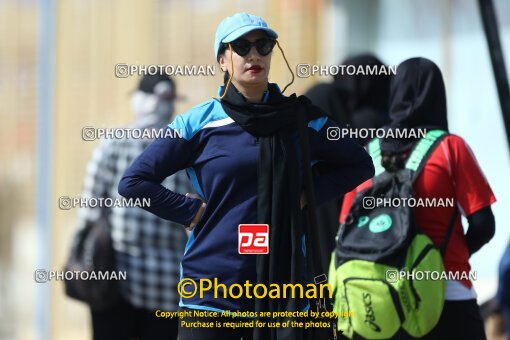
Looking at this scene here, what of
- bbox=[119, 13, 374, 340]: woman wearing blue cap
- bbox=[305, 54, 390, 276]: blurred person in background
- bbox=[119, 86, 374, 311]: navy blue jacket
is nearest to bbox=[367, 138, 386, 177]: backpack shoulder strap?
bbox=[119, 86, 374, 311]: navy blue jacket

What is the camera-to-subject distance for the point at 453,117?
8.68 meters

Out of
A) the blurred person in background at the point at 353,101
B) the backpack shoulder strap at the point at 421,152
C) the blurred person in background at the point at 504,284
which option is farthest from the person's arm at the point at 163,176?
the blurred person in background at the point at 504,284

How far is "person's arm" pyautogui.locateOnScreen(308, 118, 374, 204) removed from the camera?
4.52 metres

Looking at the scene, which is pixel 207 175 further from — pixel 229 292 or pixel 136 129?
pixel 136 129

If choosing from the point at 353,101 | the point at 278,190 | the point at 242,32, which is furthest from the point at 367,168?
the point at 353,101

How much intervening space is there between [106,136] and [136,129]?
0.36m

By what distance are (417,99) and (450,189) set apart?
453 mm

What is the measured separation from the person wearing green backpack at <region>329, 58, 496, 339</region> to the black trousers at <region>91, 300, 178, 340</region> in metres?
1.24

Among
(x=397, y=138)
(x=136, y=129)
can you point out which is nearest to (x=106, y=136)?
(x=136, y=129)

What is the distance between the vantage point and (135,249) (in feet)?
20.3

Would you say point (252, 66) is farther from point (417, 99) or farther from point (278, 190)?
point (417, 99)

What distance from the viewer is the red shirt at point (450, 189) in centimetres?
505

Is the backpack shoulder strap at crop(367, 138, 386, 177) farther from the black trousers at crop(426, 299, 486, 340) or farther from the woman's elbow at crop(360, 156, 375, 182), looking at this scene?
the black trousers at crop(426, 299, 486, 340)

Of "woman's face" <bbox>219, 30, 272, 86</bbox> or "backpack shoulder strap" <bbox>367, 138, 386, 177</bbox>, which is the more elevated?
"woman's face" <bbox>219, 30, 272, 86</bbox>
